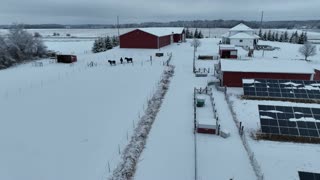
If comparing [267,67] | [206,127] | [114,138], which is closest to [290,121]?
[206,127]

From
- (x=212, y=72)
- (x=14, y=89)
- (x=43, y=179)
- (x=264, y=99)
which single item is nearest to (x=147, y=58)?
(x=212, y=72)

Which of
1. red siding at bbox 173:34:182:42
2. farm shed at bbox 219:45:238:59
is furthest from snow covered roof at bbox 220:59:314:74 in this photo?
red siding at bbox 173:34:182:42

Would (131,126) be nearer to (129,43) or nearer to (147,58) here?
(147,58)

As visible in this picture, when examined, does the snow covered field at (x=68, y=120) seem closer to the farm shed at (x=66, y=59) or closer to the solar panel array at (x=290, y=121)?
the solar panel array at (x=290, y=121)

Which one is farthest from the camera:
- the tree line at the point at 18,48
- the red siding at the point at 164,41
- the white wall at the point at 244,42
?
the white wall at the point at 244,42

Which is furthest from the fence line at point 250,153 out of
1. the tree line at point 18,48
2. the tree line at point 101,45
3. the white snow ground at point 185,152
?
the tree line at point 101,45
